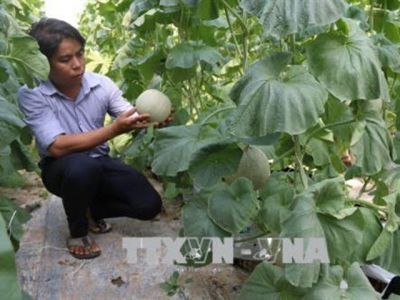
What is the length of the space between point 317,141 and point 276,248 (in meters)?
0.59

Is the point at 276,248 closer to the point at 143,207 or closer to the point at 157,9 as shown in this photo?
the point at 143,207

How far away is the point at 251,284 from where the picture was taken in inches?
68.4

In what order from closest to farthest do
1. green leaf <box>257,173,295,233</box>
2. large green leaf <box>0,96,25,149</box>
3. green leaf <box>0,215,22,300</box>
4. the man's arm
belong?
1. green leaf <box>0,215,22,300</box>
2. green leaf <box>257,173,295,233</box>
3. large green leaf <box>0,96,25,149</box>
4. the man's arm

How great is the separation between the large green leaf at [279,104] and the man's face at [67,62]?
1258 mm

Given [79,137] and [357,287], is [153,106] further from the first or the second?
[357,287]

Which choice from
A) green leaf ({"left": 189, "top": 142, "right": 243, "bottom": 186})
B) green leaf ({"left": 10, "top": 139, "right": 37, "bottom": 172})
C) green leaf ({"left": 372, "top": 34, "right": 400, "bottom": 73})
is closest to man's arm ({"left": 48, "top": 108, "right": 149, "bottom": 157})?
green leaf ({"left": 10, "top": 139, "right": 37, "bottom": 172})

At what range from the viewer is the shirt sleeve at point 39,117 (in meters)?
2.56

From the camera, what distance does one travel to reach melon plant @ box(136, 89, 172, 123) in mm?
2398

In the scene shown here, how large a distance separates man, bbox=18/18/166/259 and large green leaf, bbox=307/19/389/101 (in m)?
1.02

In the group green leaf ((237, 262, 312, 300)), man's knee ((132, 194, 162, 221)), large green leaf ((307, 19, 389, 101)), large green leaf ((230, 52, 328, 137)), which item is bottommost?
man's knee ((132, 194, 162, 221))

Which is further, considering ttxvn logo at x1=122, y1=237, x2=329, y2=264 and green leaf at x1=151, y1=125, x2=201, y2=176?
green leaf at x1=151, y1=125, x2=201, y2=176

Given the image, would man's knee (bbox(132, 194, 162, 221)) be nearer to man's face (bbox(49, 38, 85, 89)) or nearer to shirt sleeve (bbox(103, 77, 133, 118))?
shirt sleeve (bbox(103, 77, 133, 118))

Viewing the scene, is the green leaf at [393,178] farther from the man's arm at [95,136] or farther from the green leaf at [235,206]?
the man's arm at [95,136]

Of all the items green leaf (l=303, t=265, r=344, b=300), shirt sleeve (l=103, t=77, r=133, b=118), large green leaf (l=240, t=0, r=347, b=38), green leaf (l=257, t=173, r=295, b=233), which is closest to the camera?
large green leaf (l=240, t=0, r=347, b=38)
